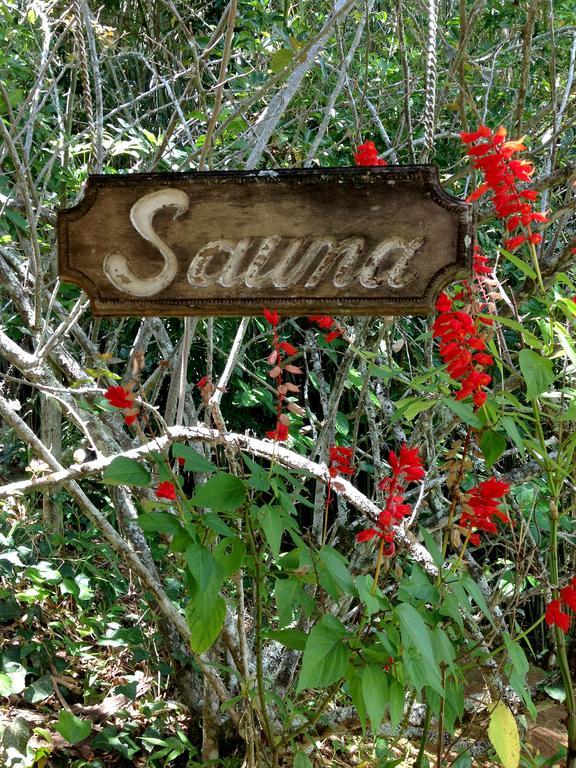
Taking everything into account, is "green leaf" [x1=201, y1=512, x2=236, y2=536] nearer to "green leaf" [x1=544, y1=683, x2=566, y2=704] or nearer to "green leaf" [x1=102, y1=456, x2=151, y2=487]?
"green leaf" [x1=102, y1=456, x2=151, y2=487]

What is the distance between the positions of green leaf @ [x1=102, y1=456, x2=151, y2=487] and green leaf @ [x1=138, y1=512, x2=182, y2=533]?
6 centimetres

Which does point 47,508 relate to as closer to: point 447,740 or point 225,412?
point 225,412

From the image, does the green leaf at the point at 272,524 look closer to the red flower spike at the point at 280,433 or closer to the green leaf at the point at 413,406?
the red flower spike at the point at 280,433

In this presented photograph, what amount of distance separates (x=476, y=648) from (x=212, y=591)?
0.62m

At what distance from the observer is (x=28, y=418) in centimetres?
394

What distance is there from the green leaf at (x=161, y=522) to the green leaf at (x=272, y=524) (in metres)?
0.13

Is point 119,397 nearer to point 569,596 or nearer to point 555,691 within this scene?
point 569,596

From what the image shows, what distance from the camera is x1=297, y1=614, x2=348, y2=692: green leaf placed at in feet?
3.74

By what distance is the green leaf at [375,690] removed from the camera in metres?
1.15

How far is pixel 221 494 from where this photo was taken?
124cm

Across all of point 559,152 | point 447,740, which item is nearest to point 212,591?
point 447,740

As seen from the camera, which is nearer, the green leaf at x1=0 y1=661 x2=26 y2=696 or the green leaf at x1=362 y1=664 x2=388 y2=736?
the green leaf at x1=362 y1=664 x2=388 y2=736

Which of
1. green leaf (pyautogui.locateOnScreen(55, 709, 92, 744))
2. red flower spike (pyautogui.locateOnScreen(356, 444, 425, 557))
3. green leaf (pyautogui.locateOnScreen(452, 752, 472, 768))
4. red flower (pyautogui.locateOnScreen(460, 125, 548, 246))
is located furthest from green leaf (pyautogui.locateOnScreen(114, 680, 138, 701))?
red flower (pyautogui.locateOnScreen(460, 125, 548, 246))

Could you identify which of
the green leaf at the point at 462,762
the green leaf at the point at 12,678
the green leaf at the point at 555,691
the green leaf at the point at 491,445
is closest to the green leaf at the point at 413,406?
the green leaf at the point at 491,445
